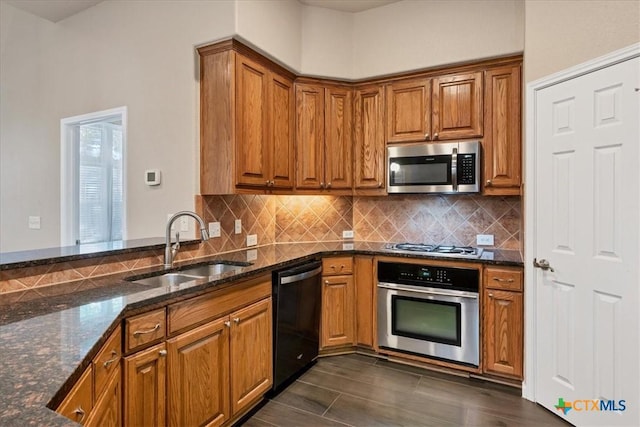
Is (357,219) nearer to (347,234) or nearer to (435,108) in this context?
(347,234)

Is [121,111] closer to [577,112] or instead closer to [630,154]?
[577,112]

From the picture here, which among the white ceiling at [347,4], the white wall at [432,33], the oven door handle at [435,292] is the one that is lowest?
the oven door handle at [435,292]

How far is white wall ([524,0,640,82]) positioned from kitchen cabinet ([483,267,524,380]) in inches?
55.5

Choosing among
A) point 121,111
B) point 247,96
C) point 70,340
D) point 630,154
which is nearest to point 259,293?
point 70,340

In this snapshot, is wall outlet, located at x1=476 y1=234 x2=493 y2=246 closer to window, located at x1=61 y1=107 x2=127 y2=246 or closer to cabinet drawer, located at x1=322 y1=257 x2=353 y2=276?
cabinet drawer, located at x1=322 y1=257 x2=353 y2=276

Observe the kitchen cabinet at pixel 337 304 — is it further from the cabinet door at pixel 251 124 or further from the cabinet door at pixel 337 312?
the cabinet door at pixel 251 124

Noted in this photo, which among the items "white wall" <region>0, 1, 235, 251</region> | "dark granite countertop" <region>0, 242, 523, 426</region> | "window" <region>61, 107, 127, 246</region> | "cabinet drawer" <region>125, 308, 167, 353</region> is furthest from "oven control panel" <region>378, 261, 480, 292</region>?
"window" <region>61, 107, 127, 246</region>

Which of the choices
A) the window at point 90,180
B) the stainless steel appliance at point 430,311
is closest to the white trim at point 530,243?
the stainless steel appliance at point 430,311

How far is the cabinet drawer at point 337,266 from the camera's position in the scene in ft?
9.86

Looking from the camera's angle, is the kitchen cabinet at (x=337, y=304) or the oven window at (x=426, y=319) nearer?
the oven window at (x=426, y=319)

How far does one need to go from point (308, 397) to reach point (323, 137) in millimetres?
2168

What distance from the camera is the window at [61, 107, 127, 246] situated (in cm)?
346

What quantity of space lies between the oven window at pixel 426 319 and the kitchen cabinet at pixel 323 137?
3.98 ft

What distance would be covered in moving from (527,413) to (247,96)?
2884 mm
